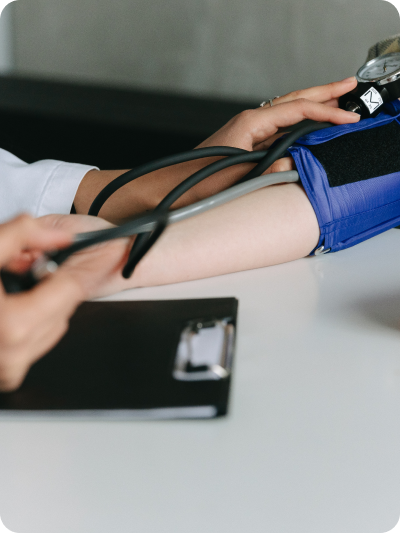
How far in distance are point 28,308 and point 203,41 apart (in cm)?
189

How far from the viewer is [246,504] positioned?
0.84 feet

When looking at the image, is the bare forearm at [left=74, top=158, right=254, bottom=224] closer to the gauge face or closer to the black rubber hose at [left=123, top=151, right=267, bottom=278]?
the black rubber hose at [left=123, top=151, right=267, bottom=278]

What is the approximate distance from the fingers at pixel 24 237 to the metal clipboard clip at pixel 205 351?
0.11 meters

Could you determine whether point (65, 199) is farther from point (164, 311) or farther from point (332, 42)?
point (332, 42)

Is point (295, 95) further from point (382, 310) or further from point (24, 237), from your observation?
point (24, 237)

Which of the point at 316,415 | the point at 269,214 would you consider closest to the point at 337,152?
the point at 269,214

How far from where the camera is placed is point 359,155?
22.8 inches

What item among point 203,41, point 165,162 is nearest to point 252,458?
point 165,162

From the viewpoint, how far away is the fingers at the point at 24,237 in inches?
12.2

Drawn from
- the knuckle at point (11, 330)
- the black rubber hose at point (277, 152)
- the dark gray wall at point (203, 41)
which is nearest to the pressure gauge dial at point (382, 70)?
the black rubber hose at point (277, 152)

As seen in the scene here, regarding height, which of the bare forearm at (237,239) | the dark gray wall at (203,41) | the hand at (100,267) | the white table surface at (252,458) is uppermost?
the dark gray wall at (203,41)

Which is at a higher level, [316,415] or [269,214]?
[269,214]

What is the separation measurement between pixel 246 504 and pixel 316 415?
3.3 inches

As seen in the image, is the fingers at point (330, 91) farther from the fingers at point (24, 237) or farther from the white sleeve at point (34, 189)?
the fingers at point (24, 237)
